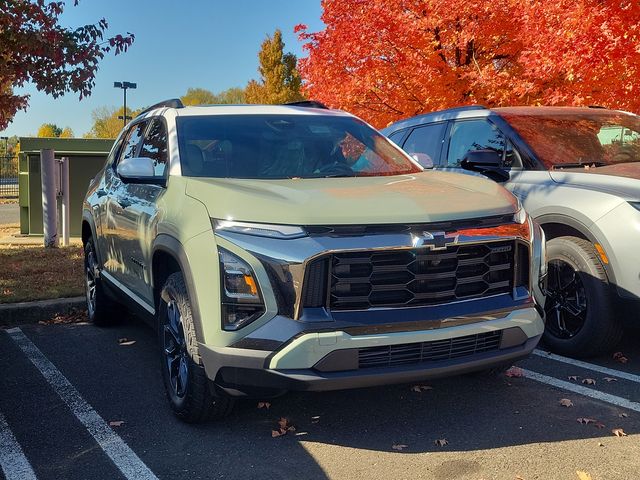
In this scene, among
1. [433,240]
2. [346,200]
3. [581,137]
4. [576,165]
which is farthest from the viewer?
[581,137]

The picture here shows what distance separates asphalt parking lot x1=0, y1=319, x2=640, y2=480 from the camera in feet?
10.4

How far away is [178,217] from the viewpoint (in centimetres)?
358

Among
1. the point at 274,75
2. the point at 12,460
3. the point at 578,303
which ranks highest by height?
the point at 274,75

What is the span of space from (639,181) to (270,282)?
282 centimetres

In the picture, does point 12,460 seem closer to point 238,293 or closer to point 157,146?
point 238,293

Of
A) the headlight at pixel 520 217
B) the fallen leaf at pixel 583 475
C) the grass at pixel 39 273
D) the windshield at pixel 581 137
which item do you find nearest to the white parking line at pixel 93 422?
the grass at pixel 39 273

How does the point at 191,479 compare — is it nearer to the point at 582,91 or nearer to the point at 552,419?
the point at 552,419

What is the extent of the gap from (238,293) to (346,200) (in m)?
0.72

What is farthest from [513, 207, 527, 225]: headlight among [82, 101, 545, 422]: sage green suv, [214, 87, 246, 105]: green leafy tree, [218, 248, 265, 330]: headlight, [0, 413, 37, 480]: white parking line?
[214, 87, 246, 105]: green leafy tree

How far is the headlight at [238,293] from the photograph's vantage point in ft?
10.0

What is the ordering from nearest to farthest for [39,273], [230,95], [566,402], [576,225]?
[566,402], [576,225], [39,273], [230,95]

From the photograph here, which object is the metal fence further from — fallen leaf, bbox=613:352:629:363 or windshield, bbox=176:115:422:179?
fallen leaf, bbox=613:352:629:363

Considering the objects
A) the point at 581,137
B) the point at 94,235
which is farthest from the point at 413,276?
the point at 94,235

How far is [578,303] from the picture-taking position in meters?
4.73
